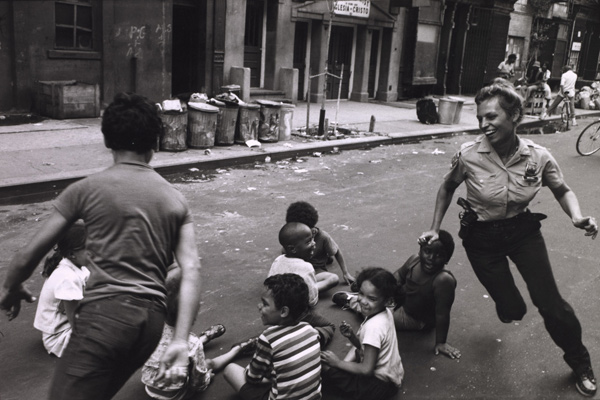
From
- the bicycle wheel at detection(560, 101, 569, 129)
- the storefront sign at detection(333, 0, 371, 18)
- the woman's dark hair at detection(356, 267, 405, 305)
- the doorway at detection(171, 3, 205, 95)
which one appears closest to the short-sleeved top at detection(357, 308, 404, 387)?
the woman's dark hair at detection(356, 267, 405, 305)

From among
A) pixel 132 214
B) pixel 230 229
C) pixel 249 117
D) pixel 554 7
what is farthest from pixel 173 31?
pixel 554 7

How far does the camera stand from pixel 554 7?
3130 centimetres

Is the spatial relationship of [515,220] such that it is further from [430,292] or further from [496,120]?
[430,292]

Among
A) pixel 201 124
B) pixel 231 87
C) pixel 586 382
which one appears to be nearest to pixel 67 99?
pixel 201 124

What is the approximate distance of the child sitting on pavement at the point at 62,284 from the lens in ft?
11.2

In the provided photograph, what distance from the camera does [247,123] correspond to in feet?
38.2

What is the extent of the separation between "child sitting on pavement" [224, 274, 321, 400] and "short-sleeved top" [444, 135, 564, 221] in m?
1.31

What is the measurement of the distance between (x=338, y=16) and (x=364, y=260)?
48.3 ft

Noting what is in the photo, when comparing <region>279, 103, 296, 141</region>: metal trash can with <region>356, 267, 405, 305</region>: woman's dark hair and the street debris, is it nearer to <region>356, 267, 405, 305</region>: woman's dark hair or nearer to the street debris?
the street debris

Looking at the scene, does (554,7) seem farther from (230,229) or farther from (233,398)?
(233,398)

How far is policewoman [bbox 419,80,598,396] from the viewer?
368 cm

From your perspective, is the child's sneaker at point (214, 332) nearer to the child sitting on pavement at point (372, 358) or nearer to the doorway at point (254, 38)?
the child sitting on pavement at point (372, 358)

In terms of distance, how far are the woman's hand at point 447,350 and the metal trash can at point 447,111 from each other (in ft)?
45.2

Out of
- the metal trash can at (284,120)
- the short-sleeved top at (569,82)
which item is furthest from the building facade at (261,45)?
the short-sleeved top at (569,82)
